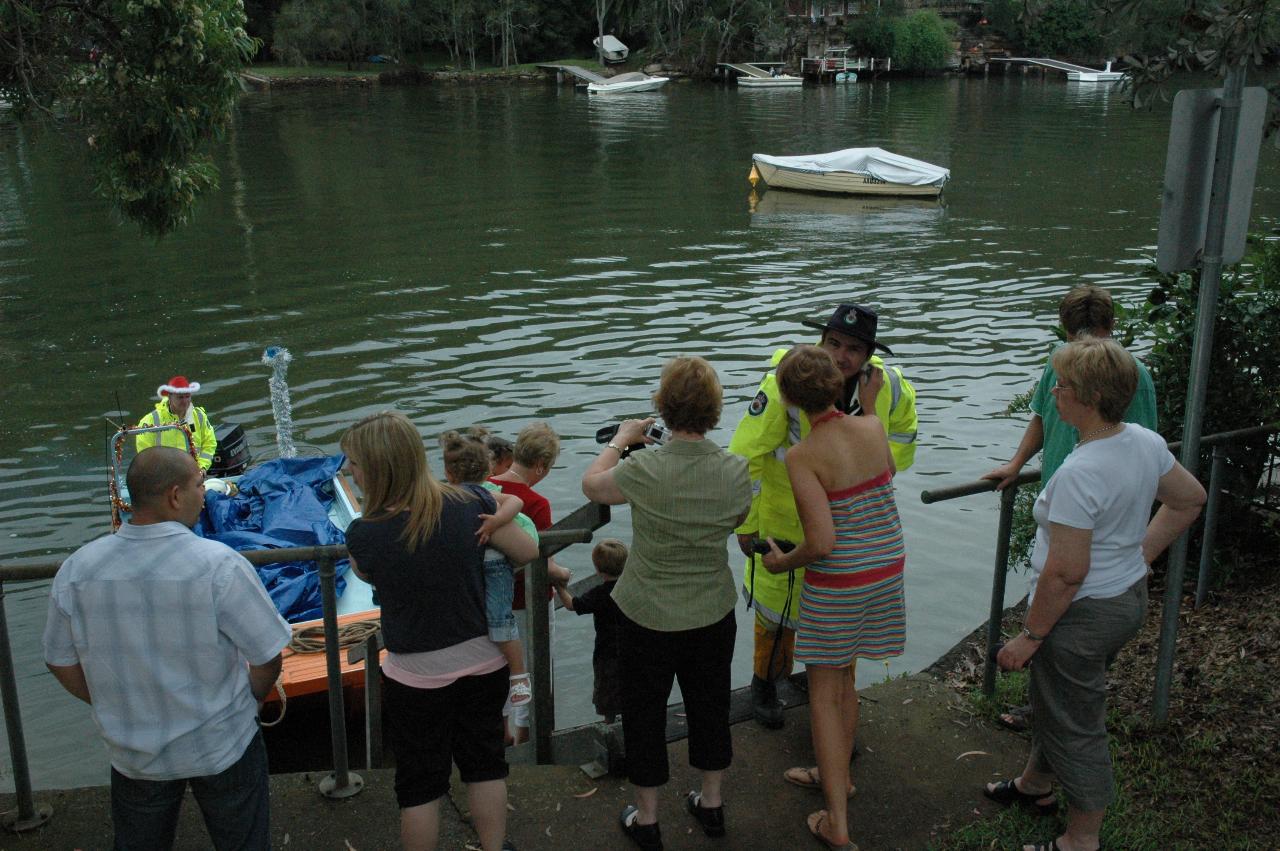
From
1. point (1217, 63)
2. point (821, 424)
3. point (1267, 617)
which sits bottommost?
point (1267, 617)

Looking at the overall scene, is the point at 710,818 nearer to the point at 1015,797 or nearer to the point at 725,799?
Result: the point at 725,799

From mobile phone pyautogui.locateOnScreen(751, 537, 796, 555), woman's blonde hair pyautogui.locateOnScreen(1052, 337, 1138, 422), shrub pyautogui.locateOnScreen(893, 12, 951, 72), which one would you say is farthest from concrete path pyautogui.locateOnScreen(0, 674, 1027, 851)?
shrub pyautogui.locateOnScreen(893, 12, 951, 72)

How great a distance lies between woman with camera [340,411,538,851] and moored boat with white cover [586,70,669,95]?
224 feet

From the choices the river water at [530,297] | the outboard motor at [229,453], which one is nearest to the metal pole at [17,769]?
the river water at [530,297]

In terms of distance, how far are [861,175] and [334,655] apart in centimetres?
Result: 2965

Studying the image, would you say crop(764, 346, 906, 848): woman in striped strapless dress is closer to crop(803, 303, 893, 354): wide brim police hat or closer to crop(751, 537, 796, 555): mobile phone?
crop(751, 537, 796, 555): mobile phone

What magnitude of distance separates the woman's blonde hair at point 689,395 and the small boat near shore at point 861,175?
29249 mm

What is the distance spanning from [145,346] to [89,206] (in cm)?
1352

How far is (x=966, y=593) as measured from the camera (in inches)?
420

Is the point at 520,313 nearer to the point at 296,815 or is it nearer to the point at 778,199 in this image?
the point at 778,199

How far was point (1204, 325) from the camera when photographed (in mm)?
4332

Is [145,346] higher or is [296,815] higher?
[296,815]

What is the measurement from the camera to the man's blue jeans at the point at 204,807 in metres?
3.18

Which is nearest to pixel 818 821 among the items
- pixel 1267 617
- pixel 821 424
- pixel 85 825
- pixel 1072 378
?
pixel 821 424
